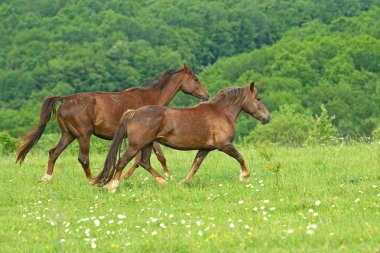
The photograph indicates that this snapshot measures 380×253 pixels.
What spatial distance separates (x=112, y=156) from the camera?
14.0m

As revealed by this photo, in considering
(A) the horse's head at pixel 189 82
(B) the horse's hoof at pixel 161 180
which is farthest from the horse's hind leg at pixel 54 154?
(A) the horse's head at pixel 189 82

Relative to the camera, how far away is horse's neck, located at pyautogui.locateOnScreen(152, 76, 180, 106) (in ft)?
53.4

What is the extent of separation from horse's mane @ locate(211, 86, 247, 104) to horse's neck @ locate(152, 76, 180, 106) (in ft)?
4.60

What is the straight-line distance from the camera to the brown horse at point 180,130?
14.1 meters

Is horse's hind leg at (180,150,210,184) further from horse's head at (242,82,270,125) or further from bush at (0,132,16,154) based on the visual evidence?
bush at (0,132,16,154)

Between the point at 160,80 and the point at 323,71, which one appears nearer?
the point at 160,80

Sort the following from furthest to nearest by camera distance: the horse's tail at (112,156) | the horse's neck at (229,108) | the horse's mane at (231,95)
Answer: the horse's mane at (231,95)
the horse's neck at (229,108)
the horse's tail at (112,156)

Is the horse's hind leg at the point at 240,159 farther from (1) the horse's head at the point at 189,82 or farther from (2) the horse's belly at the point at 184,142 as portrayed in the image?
(1) the horse's head at the point at 189,82

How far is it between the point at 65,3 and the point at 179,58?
45170 mm

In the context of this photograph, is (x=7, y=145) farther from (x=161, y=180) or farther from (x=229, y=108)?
(x=229, y=108)

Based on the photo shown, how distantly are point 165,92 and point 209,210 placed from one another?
4882 millimetres

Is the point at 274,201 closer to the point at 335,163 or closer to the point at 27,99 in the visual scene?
the point at 335,163

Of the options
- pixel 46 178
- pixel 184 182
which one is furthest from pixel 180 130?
pixel 46 178

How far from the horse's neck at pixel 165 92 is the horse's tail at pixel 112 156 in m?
2.10
